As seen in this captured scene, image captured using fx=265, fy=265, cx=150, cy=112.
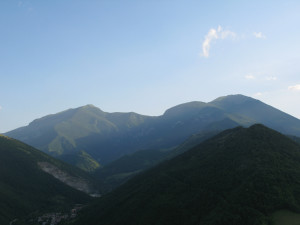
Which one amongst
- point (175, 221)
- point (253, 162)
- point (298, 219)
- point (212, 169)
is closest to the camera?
point (298, 219)

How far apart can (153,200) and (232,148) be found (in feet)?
226

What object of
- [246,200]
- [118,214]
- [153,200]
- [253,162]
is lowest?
[118,214]

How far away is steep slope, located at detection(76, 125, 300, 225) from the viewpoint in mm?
119938

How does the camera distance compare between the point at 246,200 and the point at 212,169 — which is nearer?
the point at 246,200

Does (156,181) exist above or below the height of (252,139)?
below

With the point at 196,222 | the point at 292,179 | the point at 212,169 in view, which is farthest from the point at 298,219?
the point at 212,169

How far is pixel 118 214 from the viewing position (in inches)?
6890

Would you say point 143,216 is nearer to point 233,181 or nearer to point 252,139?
point 233,181

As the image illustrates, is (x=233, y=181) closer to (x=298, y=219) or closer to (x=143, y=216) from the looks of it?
(x=298, y=219)

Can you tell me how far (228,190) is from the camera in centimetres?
13950

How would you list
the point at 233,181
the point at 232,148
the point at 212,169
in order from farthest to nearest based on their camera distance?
the point at 232,148
the point at 212,169
the point at 233,181

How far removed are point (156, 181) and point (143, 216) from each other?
49268 mm

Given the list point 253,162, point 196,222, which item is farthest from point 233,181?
point 196,222

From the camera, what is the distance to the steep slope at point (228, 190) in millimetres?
119938
